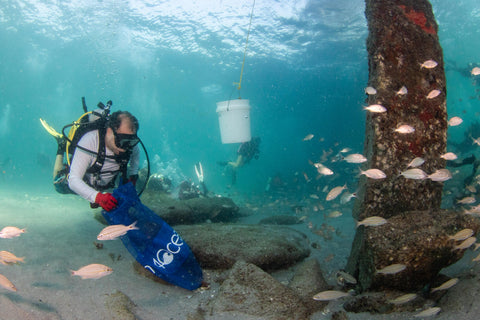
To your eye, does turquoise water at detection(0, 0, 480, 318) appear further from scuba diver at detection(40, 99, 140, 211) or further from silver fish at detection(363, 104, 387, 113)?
scuba diver at detection(40, 99, 140, 211)

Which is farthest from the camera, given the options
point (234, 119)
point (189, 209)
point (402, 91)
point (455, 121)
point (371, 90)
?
point (189, 209)

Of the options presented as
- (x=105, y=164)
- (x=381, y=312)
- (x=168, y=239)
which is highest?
(x=105, y=164)

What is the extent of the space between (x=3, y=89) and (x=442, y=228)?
2599 inches

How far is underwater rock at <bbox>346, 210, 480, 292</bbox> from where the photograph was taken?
136 inches

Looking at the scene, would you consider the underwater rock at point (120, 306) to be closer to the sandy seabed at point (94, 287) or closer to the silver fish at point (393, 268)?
the sandy seabed at point (94, 287)

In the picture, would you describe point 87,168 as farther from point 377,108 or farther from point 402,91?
point 402,91

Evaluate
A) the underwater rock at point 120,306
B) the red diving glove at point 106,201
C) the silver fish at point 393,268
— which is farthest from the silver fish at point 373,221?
the red diving glove at point 106,201

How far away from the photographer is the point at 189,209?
8203 mm

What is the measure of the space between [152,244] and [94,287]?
104cm

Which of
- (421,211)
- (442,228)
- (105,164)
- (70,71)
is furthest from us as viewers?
(70,71)

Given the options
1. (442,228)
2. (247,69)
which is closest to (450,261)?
(442,228)

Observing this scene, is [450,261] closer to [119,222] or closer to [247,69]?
[119,222]

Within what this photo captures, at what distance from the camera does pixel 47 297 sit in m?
3.36

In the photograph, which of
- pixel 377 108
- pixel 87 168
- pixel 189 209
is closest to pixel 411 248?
pixel 377 108
